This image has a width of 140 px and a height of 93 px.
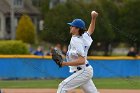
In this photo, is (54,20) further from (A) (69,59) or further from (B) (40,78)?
(A) (69,59)

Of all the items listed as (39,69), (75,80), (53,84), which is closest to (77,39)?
(75,80)

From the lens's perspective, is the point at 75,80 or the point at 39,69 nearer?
the point at 75,80

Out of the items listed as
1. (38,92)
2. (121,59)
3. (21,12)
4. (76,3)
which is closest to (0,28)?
(21,12)

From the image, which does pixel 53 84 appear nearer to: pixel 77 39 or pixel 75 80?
pixel 75 80

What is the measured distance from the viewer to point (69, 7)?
41.5 meters

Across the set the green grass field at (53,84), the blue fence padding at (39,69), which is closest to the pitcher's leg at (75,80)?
the green grass field at (53,84)

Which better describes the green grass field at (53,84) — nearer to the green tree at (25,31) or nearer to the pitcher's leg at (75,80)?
the pitcher's leg at (75,80)

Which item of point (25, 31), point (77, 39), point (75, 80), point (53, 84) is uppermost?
point (77, 39)

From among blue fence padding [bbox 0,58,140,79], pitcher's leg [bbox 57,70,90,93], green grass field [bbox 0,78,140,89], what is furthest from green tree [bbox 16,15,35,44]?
pitcher's leg [bbox 57,70,90,93]

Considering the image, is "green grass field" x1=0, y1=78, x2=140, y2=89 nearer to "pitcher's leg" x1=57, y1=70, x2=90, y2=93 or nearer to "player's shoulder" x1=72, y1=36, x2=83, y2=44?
"pitcher's leg" x1=57, y1=70, x2=90, y2=93

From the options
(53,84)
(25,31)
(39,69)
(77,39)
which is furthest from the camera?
(25,31)

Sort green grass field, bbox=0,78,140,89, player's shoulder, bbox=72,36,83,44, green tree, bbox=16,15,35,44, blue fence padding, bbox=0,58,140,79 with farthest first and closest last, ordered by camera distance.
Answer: green tree, bbox=16,15,35,44, blue fence padding, bbox=0,58,140,79, green grass field, bbox=0,78,140,89, player's shoulder, bbox=72,36,83,44

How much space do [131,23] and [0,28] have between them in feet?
58.4

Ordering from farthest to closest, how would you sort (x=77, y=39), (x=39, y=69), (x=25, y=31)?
(x=25, y=31), (x=39, y=69), (x=77, y=39)
